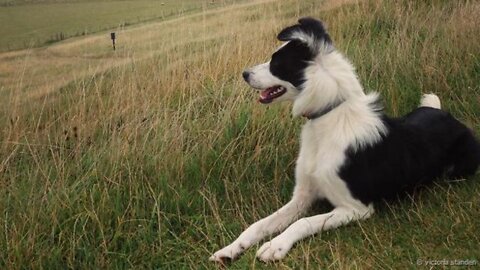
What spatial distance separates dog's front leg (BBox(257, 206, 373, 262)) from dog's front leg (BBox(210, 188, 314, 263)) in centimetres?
14

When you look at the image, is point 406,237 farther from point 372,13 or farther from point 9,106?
point 372,13

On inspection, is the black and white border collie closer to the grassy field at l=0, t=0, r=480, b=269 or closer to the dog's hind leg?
the grassy field at l=0, t=0, r=480, b=269

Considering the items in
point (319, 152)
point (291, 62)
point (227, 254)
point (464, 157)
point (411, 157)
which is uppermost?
point (291, 62)

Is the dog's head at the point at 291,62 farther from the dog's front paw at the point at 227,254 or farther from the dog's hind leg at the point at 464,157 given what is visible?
the dog's hind leg at the point at 464,157

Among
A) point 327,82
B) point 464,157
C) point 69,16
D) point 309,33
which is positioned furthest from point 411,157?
point 69,16

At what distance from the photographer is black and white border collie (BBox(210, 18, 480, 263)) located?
2779mm

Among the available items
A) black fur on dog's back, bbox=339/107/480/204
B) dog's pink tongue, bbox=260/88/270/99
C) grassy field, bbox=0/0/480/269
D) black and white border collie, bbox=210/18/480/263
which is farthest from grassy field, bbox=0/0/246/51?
black fur on dog's back, bbox=339/107/480/204

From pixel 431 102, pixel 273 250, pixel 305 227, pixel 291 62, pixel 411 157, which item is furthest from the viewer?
pixel 431 102

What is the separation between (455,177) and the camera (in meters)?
3.31

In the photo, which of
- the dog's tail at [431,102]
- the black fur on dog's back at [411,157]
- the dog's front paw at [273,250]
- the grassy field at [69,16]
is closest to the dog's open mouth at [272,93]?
the black fur on dog's back at [411,157]

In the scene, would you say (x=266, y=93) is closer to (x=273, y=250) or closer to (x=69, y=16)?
(x=273, y=250)

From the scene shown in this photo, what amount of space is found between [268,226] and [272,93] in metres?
0.79

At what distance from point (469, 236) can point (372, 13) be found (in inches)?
168

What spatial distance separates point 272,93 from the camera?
9.70 ft
